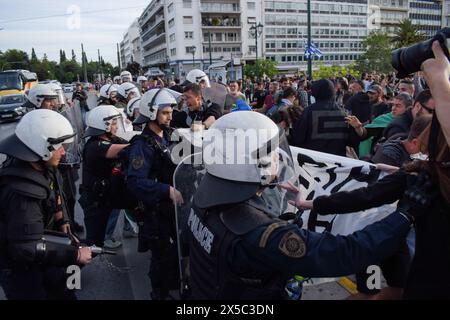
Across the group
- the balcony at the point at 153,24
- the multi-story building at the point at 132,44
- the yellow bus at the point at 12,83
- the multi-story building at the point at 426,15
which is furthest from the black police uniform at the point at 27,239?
the multi-story building at the point at 132,44

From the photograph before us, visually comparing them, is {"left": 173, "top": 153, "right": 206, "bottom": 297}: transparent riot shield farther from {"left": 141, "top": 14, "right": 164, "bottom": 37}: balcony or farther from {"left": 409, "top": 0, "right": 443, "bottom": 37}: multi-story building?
{"left": 409, "top": 0, "right": 443, "bottom": 37}: multi-story building

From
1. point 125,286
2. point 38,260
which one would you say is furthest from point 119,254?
point 38,260

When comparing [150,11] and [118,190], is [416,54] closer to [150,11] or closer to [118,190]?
[118,190]

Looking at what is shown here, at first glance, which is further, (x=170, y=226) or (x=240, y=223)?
(x=170, y=226)

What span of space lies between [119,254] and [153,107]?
225 cm

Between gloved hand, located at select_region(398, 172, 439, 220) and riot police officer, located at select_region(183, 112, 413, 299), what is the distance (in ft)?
0.17

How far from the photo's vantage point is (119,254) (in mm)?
4758

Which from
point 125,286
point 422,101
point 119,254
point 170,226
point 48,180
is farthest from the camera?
point 119,254

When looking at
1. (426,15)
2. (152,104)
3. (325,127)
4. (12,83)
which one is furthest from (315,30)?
(152,104)

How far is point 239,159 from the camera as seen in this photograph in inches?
64.1

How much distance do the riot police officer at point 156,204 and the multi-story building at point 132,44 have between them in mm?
107789

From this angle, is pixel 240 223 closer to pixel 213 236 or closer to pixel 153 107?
pixel 213 236

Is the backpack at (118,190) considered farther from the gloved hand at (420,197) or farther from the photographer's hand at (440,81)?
the photographer's hand at (440,81)

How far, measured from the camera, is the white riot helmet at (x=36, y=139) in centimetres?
235
